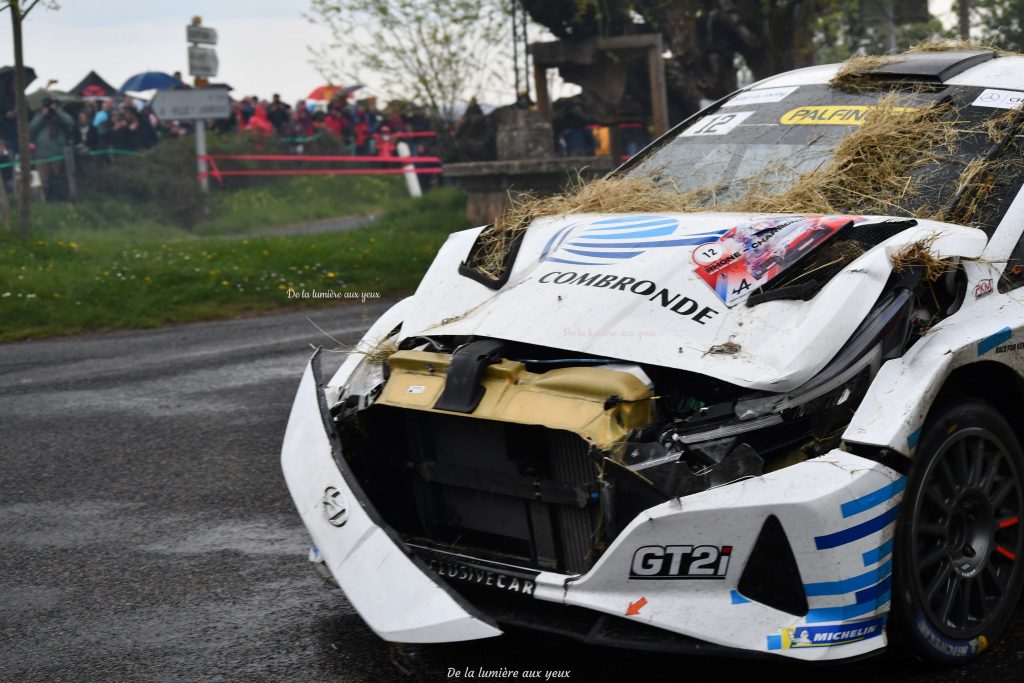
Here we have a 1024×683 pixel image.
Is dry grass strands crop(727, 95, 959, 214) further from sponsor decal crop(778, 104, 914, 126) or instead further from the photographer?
the photographer

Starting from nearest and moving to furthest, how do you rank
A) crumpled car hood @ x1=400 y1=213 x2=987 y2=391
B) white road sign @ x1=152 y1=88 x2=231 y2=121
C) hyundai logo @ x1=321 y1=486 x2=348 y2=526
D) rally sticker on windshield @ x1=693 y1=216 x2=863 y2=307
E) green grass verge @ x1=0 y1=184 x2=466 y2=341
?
crumpled car hood @ x1=400 y1=213 x2=987 y2=391
hyundai logo @ x1=321 y1=486 x2=348 y2=526
rally sticker on windshield @ x1=693 y1=216 x2=863 y2=307
green grass verge @ x1=0 y1=184 x2=466 y2=341
white road sign @ x1=152 y1=88 x2=231 y2=121

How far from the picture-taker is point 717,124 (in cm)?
592

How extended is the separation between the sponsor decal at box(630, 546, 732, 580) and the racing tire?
56cm

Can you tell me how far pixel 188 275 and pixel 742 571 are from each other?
36.7 ft

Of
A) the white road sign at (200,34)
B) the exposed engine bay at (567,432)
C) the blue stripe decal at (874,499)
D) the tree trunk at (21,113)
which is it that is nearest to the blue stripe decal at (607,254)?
the exposed engine bay at (567,432)

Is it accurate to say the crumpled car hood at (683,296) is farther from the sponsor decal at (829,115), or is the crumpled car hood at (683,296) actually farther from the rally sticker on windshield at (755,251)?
the sponsor decal at (829,115)

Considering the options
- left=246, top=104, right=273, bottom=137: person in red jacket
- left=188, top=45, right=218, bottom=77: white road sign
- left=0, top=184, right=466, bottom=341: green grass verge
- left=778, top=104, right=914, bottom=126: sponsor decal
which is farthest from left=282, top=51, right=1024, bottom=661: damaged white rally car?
left=246, top=104, right=273, bottom=137: person in red jacket

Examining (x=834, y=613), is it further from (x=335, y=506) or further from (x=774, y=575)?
(x=335, y=506)

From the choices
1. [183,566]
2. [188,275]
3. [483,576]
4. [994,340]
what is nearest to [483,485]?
[483,576]

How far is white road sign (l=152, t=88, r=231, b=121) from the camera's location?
22625mm

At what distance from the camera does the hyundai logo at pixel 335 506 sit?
4.00 metres

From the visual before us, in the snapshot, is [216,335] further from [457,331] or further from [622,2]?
[622,2]

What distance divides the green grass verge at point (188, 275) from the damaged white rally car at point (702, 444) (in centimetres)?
842

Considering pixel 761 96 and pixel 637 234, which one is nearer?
pixel 637 234
